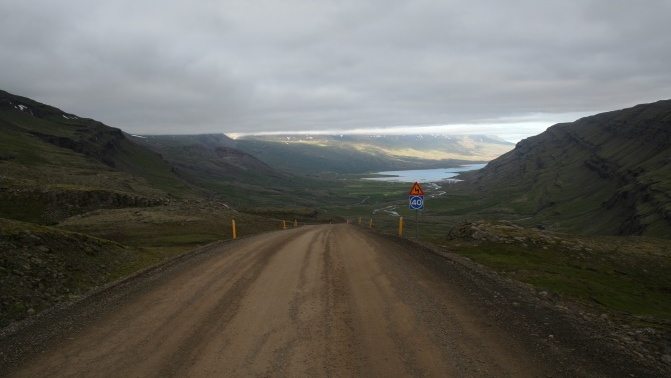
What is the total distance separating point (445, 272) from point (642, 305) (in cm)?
854

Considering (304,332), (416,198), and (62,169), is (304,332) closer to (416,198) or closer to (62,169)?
(416,198)

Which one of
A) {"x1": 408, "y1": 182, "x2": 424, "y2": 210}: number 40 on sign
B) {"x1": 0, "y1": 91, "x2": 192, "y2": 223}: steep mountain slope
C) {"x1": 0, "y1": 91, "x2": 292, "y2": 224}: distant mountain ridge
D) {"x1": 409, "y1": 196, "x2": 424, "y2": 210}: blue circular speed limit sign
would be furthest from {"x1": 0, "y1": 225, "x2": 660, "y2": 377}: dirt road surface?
{"x1": 0, "y1": 91, "x2": 192, "y2": 223}: steep mountain slope

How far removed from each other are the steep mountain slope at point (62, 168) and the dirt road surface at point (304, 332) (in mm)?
28257

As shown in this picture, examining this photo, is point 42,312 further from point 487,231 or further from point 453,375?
point 487,231

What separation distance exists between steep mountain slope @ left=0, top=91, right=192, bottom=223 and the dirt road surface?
92.7 feet

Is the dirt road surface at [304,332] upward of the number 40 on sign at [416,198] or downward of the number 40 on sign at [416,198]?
downward

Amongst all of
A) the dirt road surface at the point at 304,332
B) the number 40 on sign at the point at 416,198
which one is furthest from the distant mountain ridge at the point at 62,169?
the dirt road surface at the point at 304,332

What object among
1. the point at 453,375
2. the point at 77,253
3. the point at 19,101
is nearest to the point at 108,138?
the point at 19,101

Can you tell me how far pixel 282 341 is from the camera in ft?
28.5

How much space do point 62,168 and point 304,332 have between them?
86816mm

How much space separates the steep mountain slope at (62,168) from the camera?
38.1 m

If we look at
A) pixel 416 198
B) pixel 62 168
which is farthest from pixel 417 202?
pixel 62 168

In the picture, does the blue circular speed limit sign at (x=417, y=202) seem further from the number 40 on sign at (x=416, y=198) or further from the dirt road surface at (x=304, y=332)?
the dirt road surface at (x=304, y=332)

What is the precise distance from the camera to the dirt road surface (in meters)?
7.63
